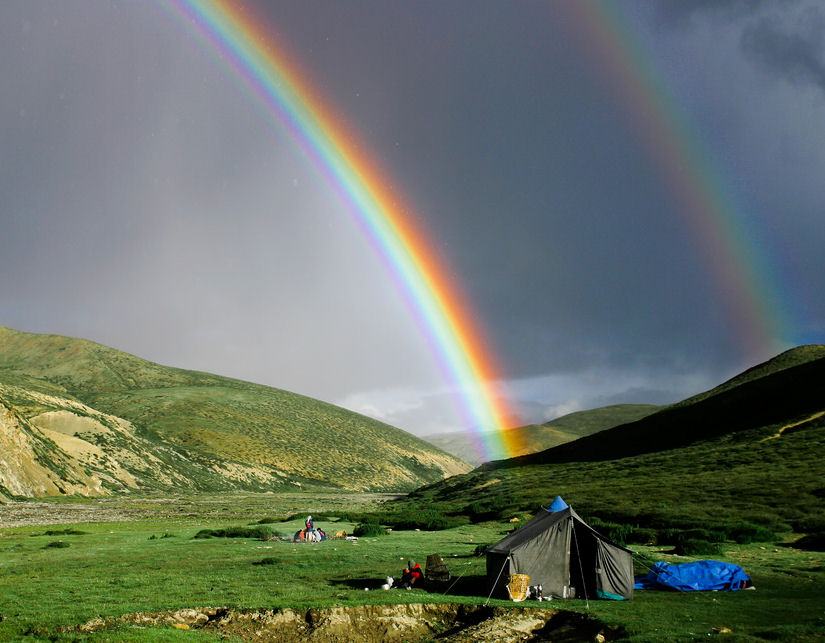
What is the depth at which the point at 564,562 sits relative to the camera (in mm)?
23578

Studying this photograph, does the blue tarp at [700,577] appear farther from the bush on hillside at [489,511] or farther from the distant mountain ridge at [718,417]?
the distant mountain ridge at [718,417]

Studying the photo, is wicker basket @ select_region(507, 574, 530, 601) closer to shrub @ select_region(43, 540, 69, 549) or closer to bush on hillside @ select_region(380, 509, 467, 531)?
shrub @ select_region(43, 540, 69, 549)

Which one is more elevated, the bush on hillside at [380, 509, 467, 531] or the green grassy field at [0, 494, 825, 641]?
the bush on hillside at [380, 509, 467, 531]

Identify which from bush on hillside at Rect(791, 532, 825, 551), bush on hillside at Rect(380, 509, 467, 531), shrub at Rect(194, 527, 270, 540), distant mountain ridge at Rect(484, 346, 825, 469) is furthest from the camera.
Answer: distant mountain ridge at Rect(484, 346, 825, 469)

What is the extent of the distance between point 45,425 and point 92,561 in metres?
112

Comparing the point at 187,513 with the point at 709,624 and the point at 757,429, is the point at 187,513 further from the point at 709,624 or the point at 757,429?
the point at 757,429

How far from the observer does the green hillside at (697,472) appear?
4794cm

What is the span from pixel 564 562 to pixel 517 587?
254 centimetres

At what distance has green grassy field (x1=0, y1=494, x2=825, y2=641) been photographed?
1773 centimetres

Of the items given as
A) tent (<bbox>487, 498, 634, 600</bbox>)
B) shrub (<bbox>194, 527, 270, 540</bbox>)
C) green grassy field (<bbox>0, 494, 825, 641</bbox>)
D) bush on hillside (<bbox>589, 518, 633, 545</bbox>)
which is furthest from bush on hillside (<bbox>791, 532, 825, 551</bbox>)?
shrub (<bbox>194, 527, 270, 540</bbox>)

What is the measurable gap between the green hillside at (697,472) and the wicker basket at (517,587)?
2152 cm

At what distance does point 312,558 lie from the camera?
3372 centimetres

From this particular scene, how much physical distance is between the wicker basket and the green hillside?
21.5m

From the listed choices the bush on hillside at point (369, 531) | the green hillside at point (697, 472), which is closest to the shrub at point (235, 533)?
the bush on hillside at point (369, 531)
